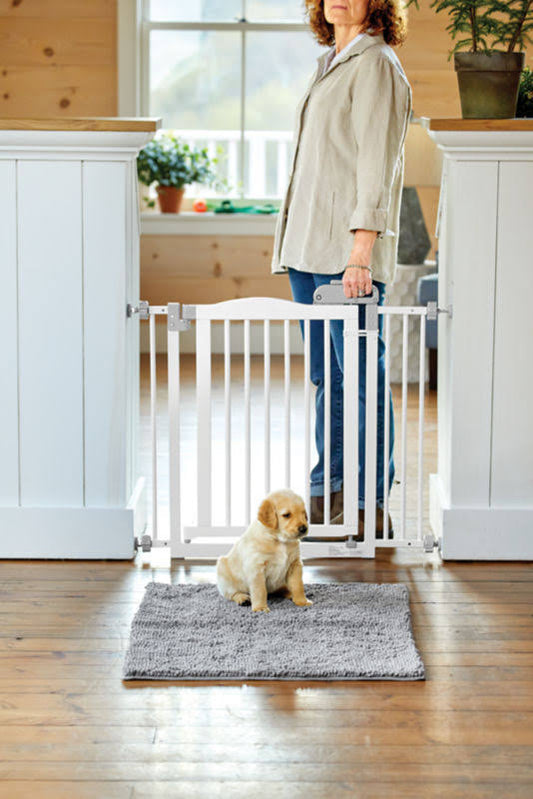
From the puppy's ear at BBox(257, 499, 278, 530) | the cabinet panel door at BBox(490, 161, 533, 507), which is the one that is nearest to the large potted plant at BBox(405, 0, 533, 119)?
the cabinet panel door at BBox(490, 161, 533, 507)

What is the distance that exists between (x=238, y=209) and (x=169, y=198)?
404mm

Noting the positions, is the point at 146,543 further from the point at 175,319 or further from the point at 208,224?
the point at 208,224

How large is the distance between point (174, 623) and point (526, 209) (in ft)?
3.98

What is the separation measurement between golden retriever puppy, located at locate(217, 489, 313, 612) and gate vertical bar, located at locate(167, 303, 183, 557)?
28 centimetres

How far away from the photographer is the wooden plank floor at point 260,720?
4.90 feet

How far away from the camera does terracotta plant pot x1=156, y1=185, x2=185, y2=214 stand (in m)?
5.98

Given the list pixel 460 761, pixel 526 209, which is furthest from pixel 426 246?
pixel 460 761

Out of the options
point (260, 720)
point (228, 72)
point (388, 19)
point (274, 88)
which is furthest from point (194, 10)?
point (260, 720)

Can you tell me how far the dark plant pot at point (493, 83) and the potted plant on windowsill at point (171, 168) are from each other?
3.54m

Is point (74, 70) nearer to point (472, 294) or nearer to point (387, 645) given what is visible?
point (472, 294)

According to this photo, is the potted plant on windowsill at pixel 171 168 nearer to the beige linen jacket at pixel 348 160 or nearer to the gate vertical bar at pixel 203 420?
the beige linen jacket at pixel 348 160

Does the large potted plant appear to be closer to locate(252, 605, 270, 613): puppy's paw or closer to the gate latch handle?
the gate latch handle

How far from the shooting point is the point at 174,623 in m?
2.06

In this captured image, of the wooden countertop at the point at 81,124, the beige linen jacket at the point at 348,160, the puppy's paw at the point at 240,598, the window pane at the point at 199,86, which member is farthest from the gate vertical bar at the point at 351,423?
the window pane at the point at 199,86
